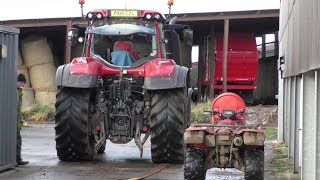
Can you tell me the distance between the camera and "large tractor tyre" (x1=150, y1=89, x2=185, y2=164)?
1124cm

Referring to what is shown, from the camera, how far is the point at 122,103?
1152 centimetres

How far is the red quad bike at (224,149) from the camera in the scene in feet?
27.9

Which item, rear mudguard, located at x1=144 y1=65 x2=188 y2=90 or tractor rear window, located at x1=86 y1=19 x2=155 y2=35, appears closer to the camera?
rear mudguard, located at x1=144 y1=65 x2=188 y2=90

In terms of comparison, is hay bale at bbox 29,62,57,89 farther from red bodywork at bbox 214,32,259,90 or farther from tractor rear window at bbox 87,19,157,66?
tractor rear window at bbox 87,19,157,66

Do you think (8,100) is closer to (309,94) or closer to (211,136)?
(211,136)

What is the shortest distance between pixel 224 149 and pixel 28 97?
727 inches

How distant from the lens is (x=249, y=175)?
865cm

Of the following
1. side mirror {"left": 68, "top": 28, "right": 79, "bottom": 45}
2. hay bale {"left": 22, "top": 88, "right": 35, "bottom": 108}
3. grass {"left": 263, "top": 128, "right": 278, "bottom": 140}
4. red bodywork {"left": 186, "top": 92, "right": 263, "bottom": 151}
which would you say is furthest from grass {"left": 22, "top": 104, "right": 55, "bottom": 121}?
red bodywork {"left": 186, "top": 92, "right": 263, "bottom": 151}

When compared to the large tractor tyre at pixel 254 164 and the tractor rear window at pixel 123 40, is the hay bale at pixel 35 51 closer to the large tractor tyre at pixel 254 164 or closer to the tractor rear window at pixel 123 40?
the tractor rear window at pixel 123 40

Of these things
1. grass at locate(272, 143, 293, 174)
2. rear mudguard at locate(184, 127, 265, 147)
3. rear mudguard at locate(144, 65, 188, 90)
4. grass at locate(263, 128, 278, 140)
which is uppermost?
rear mudguard at locate(144, 65, 188, 90)

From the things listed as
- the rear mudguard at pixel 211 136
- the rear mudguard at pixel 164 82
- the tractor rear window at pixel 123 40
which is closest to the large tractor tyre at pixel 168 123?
the rear mudguard at pixel 164 82

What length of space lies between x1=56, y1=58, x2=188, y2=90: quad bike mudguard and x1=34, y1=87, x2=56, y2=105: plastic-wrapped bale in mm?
14810

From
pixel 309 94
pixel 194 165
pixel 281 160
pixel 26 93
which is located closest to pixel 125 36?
pixel 281 160

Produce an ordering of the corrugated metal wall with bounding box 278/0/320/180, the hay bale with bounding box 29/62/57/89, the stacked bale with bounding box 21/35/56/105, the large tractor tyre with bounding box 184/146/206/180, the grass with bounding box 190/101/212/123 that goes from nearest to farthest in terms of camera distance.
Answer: the corrugated metal wall with bounding box 278/0/320/180, the large tractor tyre with bounding box 184/146/206/180, the grass with bounding box 190/101/212/123, the stacked bale with bounding box 21/35/56/105, the hay bale with bounding box 29/62/57/89
